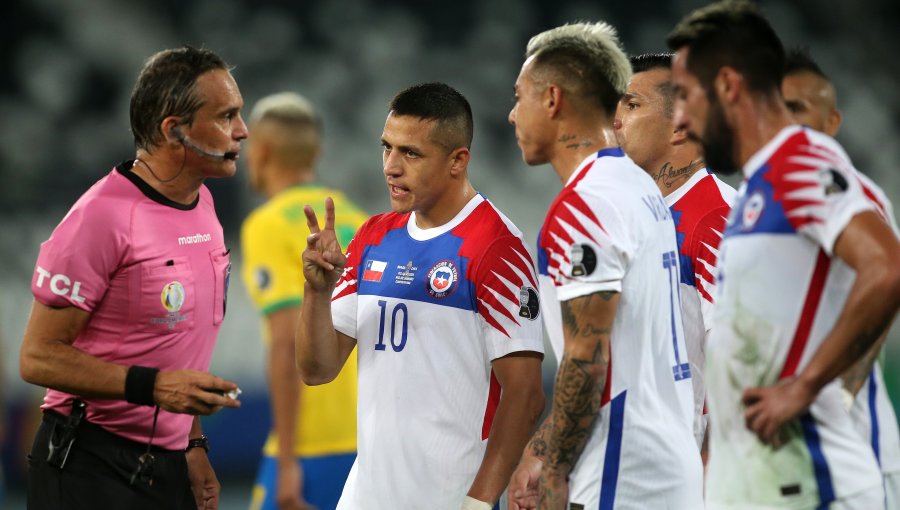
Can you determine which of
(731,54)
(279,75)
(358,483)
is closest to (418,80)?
(279,75)

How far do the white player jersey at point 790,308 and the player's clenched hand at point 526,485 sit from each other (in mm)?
865

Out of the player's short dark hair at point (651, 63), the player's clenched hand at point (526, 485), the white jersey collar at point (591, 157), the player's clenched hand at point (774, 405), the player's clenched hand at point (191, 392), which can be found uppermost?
the player's short dark hair at point (651, 63)

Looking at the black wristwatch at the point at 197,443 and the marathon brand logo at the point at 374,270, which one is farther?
the black wristwatch at the point at 197,443

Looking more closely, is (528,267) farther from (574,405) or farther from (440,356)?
(574,405)

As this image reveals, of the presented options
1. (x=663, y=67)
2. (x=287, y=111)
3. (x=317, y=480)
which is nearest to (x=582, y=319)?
(x=663, y=67)

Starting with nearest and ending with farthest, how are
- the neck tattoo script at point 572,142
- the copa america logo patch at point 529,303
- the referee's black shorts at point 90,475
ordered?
the neck tattoo script at point 572,142, the referee's black shorts at point 90,475, the copa america logo patch at point 529,303

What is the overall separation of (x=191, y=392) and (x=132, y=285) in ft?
1.58

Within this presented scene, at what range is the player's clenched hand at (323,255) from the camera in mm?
4027

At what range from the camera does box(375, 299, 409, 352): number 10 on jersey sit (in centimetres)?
418

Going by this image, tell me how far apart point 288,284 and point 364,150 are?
5.20 meters

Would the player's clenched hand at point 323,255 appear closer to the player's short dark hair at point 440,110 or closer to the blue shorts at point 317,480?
the player's short dark hair at point 440,110

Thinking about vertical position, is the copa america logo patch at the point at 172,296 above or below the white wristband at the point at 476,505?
above

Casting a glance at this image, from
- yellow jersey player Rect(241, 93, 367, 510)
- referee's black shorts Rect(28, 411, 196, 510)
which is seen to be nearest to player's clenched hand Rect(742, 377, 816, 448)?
referee's black shorts Rect(28, 411, 196, 510)

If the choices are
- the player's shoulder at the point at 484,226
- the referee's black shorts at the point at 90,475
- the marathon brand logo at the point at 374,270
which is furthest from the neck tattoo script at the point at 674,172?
the referee's black shorts at the point at 90,475
